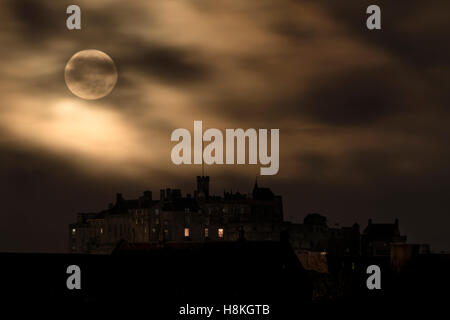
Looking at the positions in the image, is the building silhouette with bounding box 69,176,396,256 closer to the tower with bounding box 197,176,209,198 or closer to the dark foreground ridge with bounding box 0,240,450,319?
the tower with bounding box 197,176,209,198

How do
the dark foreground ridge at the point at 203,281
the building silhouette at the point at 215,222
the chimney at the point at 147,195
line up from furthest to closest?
the chimney at the point at 147,195
the building silhouette at the point at 215,222
the dark foreground ridge at the point at 203,281

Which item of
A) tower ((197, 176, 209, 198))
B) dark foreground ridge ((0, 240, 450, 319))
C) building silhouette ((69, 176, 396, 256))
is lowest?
dark foreground ridge ((0, 240, 450, 319))

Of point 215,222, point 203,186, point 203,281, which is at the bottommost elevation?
point 203,281

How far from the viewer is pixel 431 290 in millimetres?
38250

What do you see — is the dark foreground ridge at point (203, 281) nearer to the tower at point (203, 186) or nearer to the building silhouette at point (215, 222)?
the building silhouette at point (215, 222)

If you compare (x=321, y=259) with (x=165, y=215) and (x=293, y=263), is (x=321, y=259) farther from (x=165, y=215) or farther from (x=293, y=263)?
(x=165, y=215)

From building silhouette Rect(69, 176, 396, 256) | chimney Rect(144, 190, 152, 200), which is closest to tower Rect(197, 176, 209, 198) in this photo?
building silhouette Rect(69, 176, 396, 256)

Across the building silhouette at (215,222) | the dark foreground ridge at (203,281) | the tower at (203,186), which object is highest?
the tower at (203,186)

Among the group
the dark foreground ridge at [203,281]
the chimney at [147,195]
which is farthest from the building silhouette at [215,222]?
the dark foreground ridge at [203,281]

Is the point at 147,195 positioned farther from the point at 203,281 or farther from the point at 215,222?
the point at 203,281

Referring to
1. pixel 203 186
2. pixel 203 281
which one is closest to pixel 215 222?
pixel 203 186

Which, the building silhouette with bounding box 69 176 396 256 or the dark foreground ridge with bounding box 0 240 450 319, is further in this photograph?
the building silhouette with bounding box 69 176 396 256
